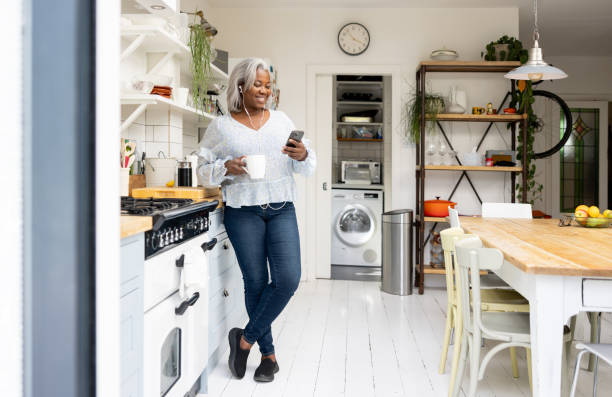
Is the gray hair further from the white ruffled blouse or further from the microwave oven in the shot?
the microwave oven

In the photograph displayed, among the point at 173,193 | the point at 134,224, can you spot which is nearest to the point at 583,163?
the point at 173,193

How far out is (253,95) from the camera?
2.31 m

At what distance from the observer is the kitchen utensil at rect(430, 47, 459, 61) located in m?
4.37

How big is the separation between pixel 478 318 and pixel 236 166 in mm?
1164

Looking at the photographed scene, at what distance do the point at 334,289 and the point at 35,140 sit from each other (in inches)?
162

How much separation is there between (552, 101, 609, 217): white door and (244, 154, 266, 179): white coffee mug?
217 inches

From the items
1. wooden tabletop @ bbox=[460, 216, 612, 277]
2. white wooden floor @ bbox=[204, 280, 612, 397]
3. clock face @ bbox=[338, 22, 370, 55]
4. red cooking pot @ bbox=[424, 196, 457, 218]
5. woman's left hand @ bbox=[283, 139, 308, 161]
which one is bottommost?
white wooden floor @ bbox=[204, 280, 612, 397]

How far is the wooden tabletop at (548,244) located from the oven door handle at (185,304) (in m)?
1.14

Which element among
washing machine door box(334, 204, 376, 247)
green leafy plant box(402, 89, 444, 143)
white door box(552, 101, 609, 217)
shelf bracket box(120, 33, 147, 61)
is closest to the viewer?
shelf bracket box(120, 33, 147, 61)

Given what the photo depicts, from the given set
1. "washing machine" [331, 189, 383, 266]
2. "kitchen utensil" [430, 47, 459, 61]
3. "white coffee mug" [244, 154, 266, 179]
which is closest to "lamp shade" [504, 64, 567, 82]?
"kitchen utensil" [430, 47, 459, 61]

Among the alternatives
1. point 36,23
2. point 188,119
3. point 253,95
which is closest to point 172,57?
point 188,119

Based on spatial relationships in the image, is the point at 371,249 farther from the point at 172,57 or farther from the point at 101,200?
the point at 101,200
